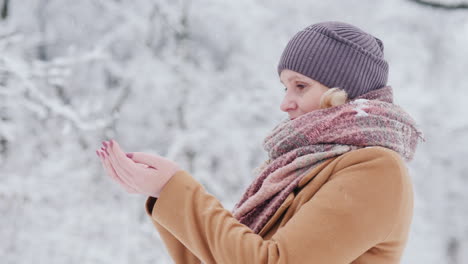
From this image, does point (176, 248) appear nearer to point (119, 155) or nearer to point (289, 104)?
point (119, 155)

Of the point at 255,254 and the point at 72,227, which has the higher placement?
the point at 255,254

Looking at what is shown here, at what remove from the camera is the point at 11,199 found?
383 cm

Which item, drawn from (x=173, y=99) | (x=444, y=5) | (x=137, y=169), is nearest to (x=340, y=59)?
(x=137, y=169)

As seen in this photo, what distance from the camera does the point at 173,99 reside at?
4469mm

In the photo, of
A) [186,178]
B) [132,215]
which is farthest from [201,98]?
[186,178]

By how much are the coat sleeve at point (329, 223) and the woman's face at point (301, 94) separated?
0.51 ft

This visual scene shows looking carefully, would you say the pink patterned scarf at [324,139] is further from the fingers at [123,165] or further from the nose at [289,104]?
the fingers at [123,165]

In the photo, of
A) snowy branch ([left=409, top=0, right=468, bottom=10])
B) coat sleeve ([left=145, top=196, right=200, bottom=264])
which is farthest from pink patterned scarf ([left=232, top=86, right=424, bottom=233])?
snowy branch ([left=409, top=0, right=468, bottom=10])

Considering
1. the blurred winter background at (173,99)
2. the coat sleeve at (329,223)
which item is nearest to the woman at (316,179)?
the coat sleeve at (329,223)

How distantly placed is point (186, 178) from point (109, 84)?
389 centimetres

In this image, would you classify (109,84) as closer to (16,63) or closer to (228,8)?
(16,63)

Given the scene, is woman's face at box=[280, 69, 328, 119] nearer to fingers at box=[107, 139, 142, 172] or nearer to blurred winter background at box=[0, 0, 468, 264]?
fingers at box=[107, 139, 142, 172]

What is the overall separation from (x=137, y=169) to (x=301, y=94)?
0.35 meters

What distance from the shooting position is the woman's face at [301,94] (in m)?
0.88
